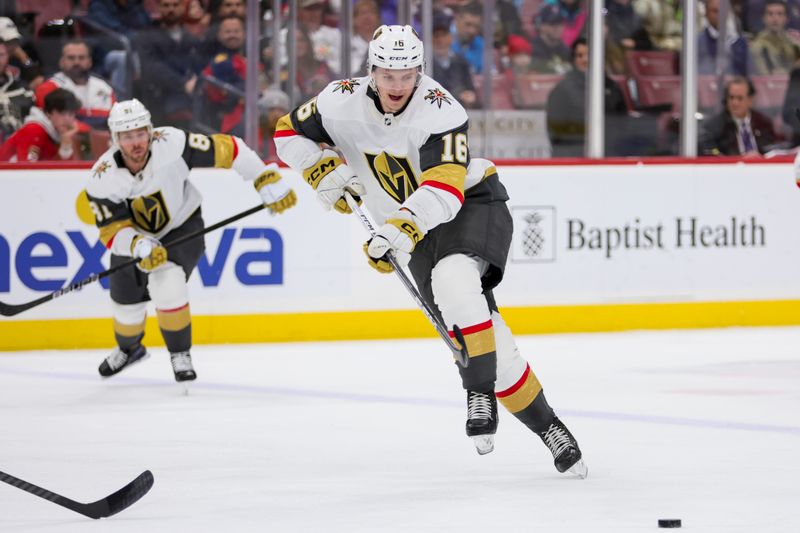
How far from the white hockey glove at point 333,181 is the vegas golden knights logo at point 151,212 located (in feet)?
4.98

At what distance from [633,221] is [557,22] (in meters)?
1.03

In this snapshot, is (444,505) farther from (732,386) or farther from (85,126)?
(85,126)

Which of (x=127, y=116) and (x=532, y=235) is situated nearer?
(x=127, y=116)

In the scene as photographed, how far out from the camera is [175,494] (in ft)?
11.0

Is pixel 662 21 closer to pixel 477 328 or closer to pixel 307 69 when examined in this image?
pixel 307 69

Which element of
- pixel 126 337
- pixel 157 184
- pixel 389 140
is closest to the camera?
pixel 389 140

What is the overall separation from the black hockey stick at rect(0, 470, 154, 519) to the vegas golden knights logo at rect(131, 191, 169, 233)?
6.65 ft

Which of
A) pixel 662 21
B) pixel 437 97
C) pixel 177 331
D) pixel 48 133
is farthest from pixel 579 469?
pixel 662 21

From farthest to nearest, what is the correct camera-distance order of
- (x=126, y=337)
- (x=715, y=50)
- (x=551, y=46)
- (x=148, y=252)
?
1. (x=715, y=50)
2. (x=551, y=46)
3. (x=126, y=337)
4. (x=148, y=252)

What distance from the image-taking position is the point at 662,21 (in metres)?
6.93

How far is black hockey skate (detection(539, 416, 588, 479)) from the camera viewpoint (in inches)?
136

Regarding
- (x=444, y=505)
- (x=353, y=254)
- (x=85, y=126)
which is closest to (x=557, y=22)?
(x=353, y=254)

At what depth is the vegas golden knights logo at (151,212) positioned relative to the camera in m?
5.09

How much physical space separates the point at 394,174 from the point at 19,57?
3139 millimetres
